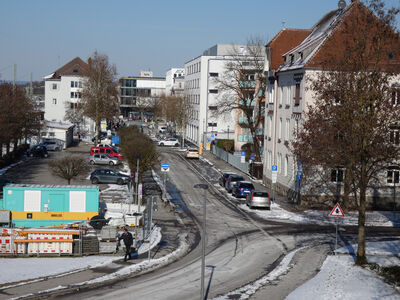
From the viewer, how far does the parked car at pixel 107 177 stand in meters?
47.5

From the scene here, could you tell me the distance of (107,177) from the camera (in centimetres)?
4766

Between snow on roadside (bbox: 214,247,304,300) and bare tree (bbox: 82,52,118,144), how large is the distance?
63.6m

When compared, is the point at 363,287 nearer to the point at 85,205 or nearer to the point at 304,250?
the point at 304,250

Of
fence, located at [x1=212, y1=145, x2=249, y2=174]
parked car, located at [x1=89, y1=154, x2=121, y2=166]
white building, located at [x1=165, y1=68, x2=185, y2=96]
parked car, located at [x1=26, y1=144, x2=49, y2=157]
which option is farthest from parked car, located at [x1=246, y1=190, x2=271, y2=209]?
white building, located at [x1=165, y1=68, x2=185, y2=96]

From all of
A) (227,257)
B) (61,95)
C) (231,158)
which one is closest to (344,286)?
(227,257)

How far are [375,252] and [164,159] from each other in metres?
42.7

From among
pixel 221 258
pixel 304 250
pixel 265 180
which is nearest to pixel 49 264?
pixel 221 258

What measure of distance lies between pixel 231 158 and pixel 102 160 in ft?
50.4

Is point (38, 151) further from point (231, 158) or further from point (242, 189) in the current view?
point (242, 189)

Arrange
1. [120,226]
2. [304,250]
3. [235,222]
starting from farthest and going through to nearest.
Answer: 1. [235,222]
2. [120,226]
3. [304,250]

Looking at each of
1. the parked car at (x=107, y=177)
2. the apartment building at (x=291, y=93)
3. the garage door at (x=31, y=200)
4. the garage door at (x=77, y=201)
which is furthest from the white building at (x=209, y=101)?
the garage door at (x=31, y=200)

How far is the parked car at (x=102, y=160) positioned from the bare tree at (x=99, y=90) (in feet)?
82.5

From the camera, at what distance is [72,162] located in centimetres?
4253

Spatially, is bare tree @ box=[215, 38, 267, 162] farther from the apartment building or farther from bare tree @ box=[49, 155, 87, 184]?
bare tree @ box=[49, 155, 87, 184]
